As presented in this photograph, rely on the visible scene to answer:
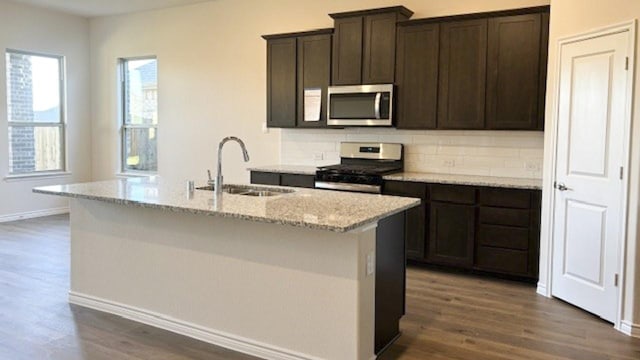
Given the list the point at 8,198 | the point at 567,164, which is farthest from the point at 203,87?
the point at 567,164

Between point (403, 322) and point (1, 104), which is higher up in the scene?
point (1, 104)

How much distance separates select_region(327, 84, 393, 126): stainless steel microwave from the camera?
5.23 m

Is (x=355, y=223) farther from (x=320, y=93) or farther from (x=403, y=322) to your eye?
(x=320, y=93)

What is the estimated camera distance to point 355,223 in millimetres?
2480

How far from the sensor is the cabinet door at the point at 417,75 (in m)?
5.02

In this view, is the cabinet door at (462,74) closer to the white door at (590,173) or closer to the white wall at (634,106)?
the white wall at (634,106)

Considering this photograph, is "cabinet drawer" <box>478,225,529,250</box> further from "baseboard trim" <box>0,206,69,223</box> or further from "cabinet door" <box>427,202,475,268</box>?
"baseboard trim" <box>0,206,69,223</box>

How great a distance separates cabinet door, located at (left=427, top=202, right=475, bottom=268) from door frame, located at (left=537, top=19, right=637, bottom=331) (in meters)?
0.62

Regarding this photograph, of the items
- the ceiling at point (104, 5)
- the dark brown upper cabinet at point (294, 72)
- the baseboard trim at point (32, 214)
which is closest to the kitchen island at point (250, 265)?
the dark brown upper cabinet at point (294, 72)

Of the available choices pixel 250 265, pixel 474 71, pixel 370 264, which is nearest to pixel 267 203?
pixel 250 265

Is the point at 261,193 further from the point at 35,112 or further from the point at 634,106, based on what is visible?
the point at 35,112

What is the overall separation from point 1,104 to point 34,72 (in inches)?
28.1

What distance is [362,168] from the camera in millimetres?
5391

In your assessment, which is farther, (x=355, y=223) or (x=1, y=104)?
(x=1, y=104)
